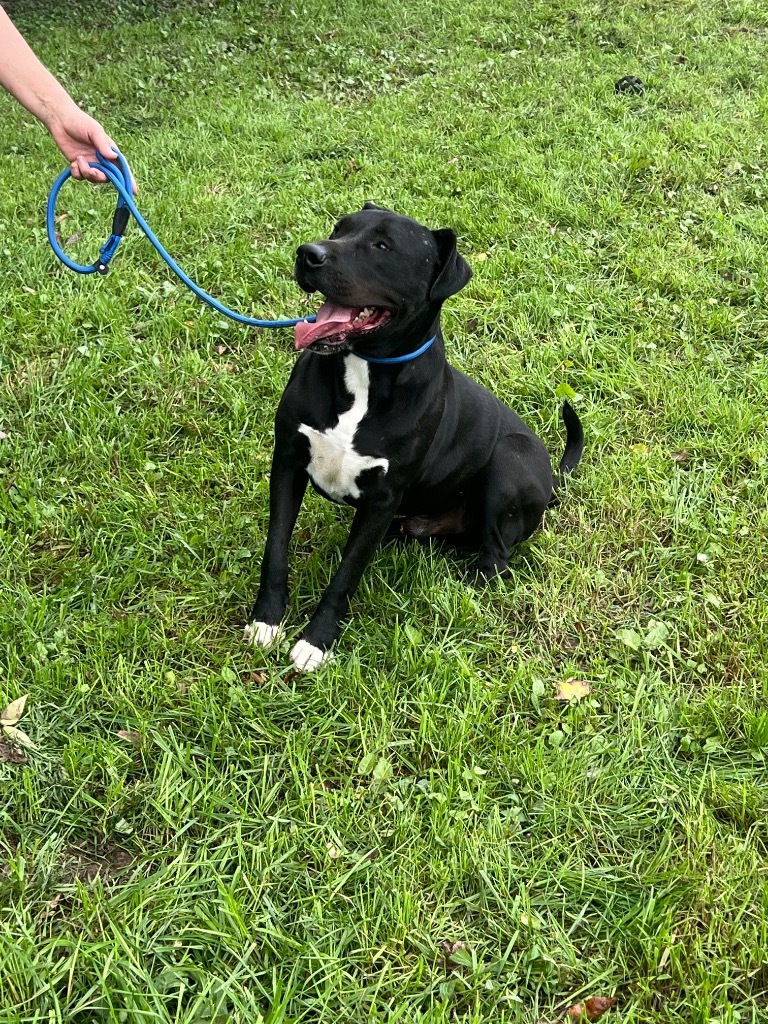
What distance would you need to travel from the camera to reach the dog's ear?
2488 mm

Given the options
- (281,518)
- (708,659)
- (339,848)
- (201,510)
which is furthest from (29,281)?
(708,659)

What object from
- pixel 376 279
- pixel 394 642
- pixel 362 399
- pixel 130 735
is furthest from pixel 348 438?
pixel 130 735

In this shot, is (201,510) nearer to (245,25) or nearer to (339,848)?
(339,848)

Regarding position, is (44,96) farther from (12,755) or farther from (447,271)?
(12,755)

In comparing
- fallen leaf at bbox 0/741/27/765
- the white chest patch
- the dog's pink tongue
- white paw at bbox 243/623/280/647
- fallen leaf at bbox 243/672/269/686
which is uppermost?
the dog's pink tongue

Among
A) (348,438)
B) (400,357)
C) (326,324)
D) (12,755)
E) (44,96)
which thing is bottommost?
(12,755)

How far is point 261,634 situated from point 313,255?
1.24 metres

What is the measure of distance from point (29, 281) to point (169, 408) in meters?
1.42

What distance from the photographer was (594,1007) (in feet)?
6.32

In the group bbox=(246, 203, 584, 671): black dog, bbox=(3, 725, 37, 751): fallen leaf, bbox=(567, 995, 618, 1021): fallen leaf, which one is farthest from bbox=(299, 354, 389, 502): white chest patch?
bbox=(567, 995, 618, 1021): fallen leaf

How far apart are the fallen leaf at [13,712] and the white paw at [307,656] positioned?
0.83m

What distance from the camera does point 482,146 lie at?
600cm

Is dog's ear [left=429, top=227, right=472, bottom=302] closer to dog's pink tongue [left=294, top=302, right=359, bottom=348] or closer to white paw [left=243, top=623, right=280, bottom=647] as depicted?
dog's pink tongue [left=294, top=302, right=359, bottom=348]

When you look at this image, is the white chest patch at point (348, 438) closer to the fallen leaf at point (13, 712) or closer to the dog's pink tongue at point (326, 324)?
the dog's pink tongue at point (326, 324)
